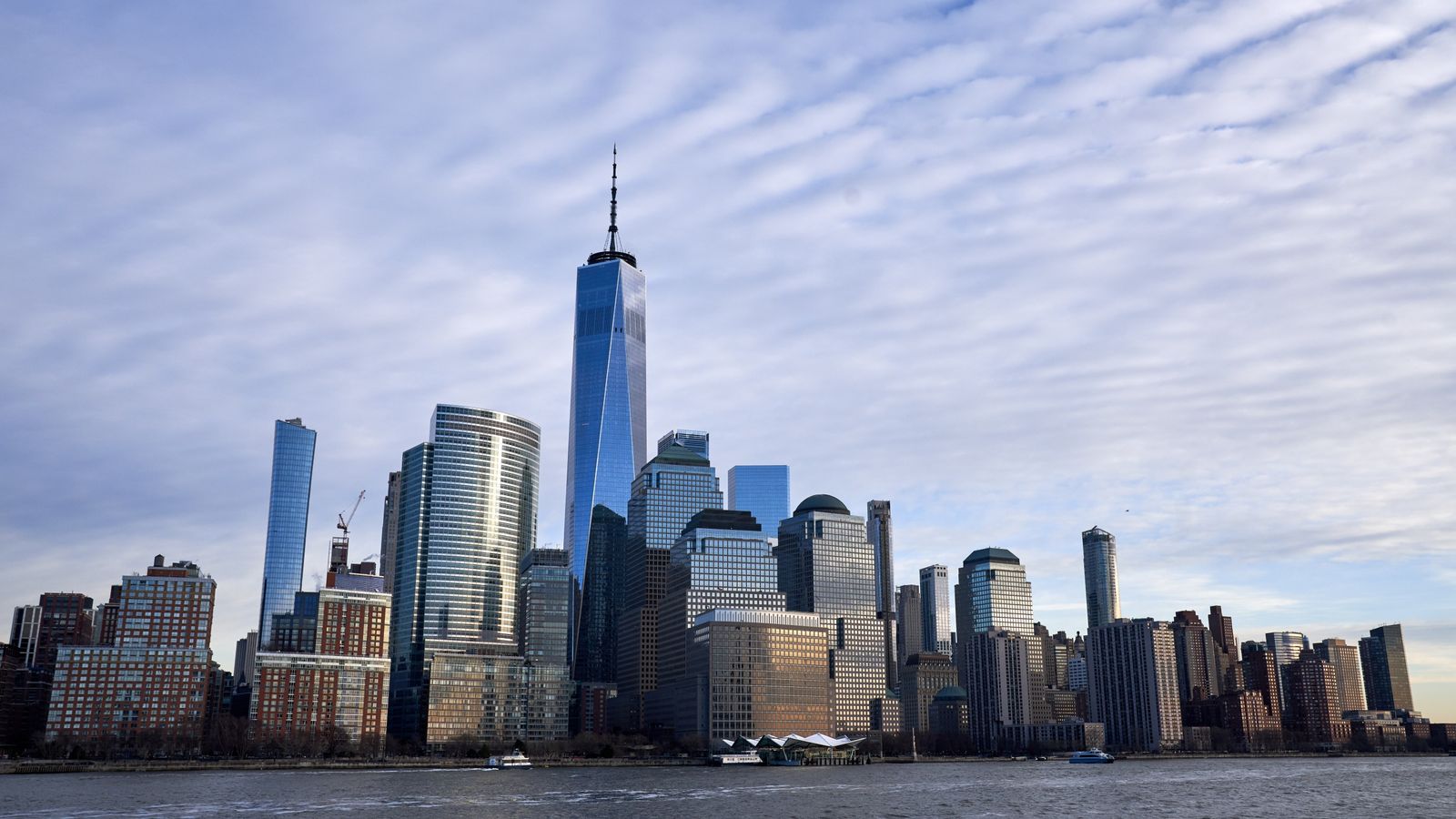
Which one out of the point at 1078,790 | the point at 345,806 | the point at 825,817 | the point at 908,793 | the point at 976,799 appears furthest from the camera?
the point at 1078,790

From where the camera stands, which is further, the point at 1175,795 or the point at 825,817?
the point at 1175,795

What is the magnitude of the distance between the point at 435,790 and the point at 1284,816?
356 ft

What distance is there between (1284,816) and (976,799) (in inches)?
1507

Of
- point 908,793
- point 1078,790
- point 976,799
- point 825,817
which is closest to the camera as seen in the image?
point 825,817

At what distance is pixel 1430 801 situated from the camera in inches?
6216

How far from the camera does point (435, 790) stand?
173375 mm

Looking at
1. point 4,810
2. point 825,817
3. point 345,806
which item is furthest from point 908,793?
point 4,810

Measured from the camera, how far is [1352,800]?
161625 mm

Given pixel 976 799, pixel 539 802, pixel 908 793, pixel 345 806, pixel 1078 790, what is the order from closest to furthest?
pixel 345 806, pixel 539 802, pixel 976 799, pixel 908 793, pixel 1078 790

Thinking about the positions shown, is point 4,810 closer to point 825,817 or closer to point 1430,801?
point 825,817

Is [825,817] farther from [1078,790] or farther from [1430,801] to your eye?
[1430,801]

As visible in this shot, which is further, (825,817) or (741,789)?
(741,789)

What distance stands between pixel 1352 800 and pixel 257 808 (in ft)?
442

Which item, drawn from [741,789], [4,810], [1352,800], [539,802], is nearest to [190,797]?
[4,810]
